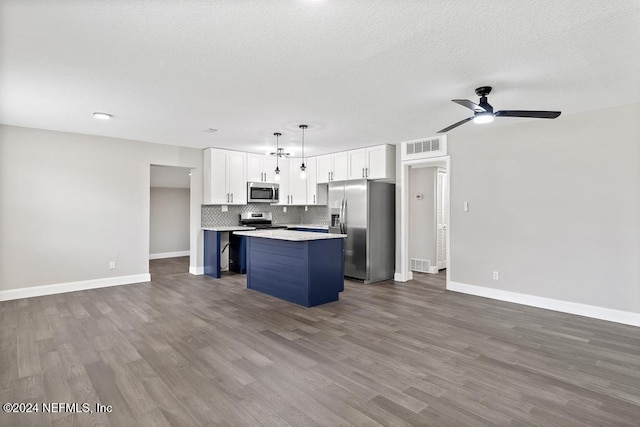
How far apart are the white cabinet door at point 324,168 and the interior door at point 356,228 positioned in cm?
87

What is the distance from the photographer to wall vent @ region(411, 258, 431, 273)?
704 cm

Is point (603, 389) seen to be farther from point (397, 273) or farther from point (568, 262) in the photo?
point (397, 273)

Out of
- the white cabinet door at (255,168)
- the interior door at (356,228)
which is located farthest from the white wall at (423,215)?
the white cabinet door at (255,168)

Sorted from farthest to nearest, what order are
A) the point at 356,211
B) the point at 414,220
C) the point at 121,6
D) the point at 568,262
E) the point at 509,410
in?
the point at 414,220, the point at 356,211, the point at 568,262, the point at 509,410, the point at 121,6

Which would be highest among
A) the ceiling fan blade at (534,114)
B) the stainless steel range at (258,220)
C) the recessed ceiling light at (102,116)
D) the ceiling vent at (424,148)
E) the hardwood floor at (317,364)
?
the recessed ceiling light at (102,116)

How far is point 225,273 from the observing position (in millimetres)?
6879

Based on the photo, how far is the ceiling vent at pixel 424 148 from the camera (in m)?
5.58

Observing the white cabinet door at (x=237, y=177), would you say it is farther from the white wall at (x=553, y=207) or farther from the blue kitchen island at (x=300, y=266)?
the white wall at (x=553, y=207)

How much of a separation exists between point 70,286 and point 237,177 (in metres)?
3.41

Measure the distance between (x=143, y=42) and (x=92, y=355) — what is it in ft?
8.88

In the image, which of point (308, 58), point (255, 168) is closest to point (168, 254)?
point (255, 168)

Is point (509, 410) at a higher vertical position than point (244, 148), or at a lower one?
lower

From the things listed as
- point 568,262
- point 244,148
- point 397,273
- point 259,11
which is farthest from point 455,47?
point 244,148

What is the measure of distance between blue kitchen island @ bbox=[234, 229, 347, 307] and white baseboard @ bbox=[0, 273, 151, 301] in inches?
97.0
